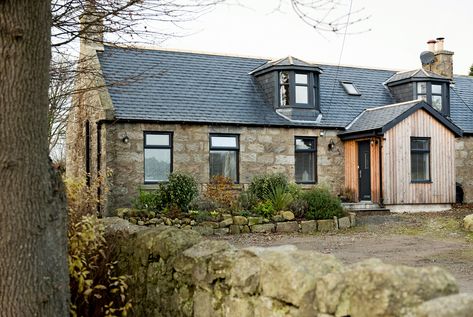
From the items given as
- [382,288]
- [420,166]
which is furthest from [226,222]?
[382,288]

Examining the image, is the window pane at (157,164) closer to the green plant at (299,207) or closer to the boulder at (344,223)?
the green plant at (299,207)

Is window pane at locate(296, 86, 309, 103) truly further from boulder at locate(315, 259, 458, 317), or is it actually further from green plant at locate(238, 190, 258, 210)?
boulder at locate(315, 259, 458, 317)

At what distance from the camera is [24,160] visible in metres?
3.79

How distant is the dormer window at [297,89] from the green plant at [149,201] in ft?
20.8

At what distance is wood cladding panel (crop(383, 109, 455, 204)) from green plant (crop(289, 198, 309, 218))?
4598mm

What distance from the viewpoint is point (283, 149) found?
19016 mm

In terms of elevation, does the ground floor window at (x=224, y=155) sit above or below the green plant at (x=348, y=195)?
above

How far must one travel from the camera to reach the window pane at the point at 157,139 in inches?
678

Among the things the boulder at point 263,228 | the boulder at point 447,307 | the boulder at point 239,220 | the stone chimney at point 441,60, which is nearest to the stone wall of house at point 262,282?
the boulder at point 447,307

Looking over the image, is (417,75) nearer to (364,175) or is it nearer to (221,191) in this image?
(364,175)

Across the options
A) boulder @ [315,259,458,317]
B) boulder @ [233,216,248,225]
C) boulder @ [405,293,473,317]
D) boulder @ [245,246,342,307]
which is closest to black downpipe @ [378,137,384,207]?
boulder @ [233,216,248,225]

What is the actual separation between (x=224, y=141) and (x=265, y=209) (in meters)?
3.93

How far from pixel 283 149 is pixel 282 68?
2969mm

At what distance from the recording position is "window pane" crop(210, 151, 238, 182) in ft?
59.6
